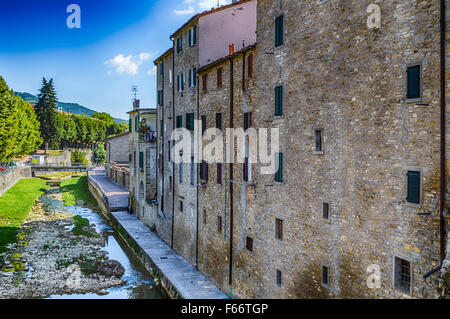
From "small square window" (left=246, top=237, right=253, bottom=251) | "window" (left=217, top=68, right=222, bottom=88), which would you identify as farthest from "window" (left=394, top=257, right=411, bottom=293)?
"window" (left=217, top=68, right=222, bottom=88)

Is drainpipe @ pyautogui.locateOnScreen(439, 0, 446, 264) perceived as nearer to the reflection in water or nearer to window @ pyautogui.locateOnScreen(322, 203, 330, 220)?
window @ pyautogui.locateOnScreen(322, 203, 330, 220)

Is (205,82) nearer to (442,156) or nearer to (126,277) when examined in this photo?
(126,277)

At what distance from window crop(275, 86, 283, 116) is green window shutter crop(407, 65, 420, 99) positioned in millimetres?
5100

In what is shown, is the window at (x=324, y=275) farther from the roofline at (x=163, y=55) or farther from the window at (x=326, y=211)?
the roofline at (x=163, y=55)

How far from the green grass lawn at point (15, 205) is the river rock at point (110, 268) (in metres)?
6.90

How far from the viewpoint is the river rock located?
2372 cm

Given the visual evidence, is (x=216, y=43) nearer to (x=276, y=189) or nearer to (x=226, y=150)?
Result: (x=226, y=150)

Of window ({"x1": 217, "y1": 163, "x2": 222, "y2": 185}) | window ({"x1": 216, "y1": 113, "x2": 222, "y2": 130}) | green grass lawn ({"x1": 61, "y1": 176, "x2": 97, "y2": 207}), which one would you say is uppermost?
Result: window ({"x1": 216, "y1": 113, "x2": 222, "y2": 130})

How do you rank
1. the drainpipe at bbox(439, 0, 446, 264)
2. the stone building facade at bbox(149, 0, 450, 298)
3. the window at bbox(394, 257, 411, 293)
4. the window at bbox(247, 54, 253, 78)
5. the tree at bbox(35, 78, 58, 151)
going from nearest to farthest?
the drainpipe at bbox(439, 0, 446, 264) < the stone building facade at bbox(149, 0, 450, 298) < the window at bbox(394, 257, 411, 293) < the window at bbox(247, 54, 253, 78) < the tree at bbox(35, 78, 58, 151)

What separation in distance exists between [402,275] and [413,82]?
441 centimetres

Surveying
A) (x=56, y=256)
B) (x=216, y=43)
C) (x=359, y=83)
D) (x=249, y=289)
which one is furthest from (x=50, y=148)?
(x=359, y=83)

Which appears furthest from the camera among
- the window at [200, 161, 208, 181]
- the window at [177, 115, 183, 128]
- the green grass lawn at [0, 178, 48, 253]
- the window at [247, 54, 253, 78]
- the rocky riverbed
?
the green grass lawn at [0, 178, 48, 253]

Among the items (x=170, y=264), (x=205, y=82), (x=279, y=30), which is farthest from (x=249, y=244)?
(x=205, y=82)

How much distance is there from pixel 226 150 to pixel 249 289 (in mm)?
5637
